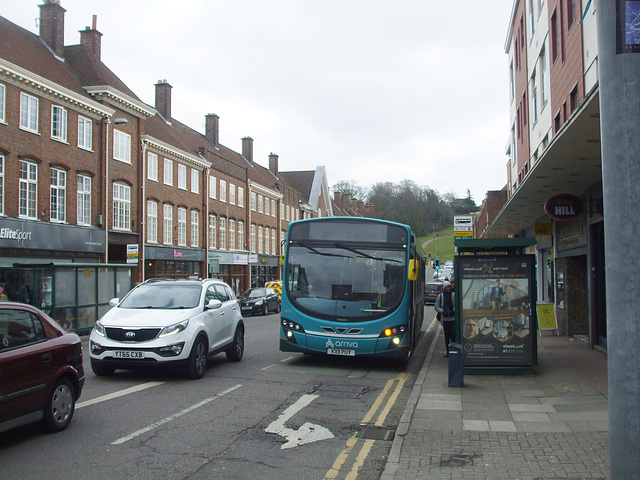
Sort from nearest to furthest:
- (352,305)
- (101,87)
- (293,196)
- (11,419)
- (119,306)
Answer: (11,419)
(119,306)
(352,305)
(101,87)
(293,196)

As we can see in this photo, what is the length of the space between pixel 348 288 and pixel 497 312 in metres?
2.83

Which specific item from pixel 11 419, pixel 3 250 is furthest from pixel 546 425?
pixel 3 250

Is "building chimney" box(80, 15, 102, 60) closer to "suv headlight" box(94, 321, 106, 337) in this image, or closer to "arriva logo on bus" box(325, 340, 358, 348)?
"suv headlight" box(94, 321, 106, 337)

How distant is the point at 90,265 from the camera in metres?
20.9

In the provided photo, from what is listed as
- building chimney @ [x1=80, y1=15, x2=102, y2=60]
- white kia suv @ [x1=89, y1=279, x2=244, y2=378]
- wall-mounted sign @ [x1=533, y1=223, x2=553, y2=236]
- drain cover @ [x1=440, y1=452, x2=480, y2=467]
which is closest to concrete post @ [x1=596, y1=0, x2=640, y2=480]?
drain cover @ [x1=440, y1=452, x2=480, y2=467]

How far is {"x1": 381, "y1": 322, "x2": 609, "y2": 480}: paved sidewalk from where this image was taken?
18.7 ft

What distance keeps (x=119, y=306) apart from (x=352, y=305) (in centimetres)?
A: 433

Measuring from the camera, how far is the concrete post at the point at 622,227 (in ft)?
9.55

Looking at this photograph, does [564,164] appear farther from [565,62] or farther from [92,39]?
[92,39]

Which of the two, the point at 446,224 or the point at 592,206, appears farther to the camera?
the point at 446,224

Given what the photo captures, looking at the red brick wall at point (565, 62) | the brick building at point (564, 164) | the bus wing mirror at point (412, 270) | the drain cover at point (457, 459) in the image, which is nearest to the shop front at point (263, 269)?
the brick building at point (564, 164)

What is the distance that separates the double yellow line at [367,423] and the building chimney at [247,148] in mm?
52067

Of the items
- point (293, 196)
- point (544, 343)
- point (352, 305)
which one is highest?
point (293, 196)

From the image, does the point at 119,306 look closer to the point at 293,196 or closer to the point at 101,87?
the point at 101,87
